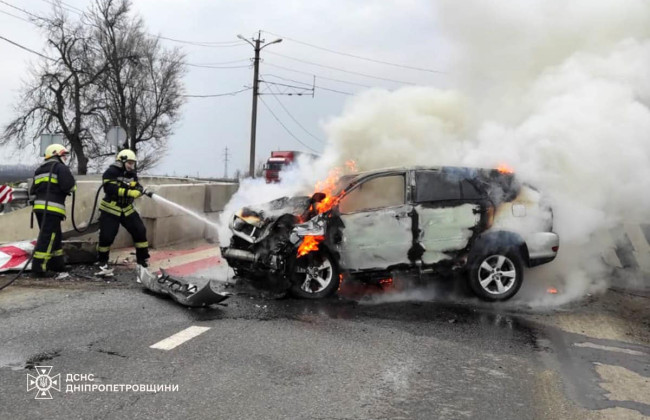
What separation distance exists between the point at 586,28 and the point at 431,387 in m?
7.07

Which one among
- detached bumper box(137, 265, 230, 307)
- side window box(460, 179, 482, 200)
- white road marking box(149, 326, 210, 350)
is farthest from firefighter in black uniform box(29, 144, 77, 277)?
side window box(460, 179, 482, 200)

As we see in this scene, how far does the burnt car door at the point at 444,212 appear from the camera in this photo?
21.3 ft

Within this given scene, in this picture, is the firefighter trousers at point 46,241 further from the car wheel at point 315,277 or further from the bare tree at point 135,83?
the bare tree at point 135,83

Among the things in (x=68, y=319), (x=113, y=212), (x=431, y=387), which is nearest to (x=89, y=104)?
(x=113, y=212)

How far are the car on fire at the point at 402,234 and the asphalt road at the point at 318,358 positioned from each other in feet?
1.24

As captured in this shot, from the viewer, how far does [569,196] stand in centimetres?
708

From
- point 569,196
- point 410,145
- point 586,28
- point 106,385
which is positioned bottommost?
point 106,385

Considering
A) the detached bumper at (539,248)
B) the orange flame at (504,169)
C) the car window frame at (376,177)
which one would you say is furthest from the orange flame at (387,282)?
the orange flame at (504,169)

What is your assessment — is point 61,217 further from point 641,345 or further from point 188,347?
point 641,345

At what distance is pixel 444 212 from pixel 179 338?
3.51m

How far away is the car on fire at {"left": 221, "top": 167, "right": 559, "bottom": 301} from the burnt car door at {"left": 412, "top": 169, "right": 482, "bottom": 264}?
1 cm

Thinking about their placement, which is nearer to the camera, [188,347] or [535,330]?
[188,347]

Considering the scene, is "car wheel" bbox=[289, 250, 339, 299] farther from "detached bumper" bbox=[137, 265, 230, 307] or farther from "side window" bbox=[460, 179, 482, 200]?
"side window" bbox=[460, 179, 482, 200]

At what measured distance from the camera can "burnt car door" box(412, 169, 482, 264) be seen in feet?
21.3
